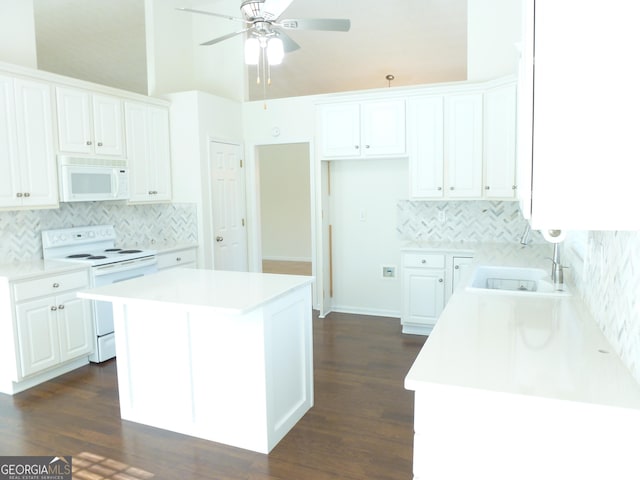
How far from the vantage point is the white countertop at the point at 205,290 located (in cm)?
230

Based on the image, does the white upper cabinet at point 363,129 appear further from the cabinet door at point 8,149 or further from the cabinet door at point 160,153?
the cabinet door at point 8,149

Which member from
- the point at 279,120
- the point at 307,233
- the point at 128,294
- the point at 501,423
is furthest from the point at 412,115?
the point at 307,233

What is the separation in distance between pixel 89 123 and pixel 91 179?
0.49 meters

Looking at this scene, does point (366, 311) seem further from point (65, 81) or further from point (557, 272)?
point (65, 81)

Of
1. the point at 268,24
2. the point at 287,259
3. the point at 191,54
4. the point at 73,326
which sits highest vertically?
the point at 191,54

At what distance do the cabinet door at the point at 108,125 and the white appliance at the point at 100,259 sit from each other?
79 cm

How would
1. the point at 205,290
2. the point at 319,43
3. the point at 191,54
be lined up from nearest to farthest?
1. the point at 205,290
2. the point at 191,54
3. the point at 319,43

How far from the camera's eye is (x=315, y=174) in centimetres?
507

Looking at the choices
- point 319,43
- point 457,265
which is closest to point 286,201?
point 319,43

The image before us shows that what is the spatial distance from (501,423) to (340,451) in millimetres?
1420

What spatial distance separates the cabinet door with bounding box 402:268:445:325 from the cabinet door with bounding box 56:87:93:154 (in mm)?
3157

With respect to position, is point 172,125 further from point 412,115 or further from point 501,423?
point 501,423

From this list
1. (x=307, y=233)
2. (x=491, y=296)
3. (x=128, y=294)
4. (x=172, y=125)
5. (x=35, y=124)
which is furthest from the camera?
(x=307, y=233)

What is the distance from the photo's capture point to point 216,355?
8.36 ft
